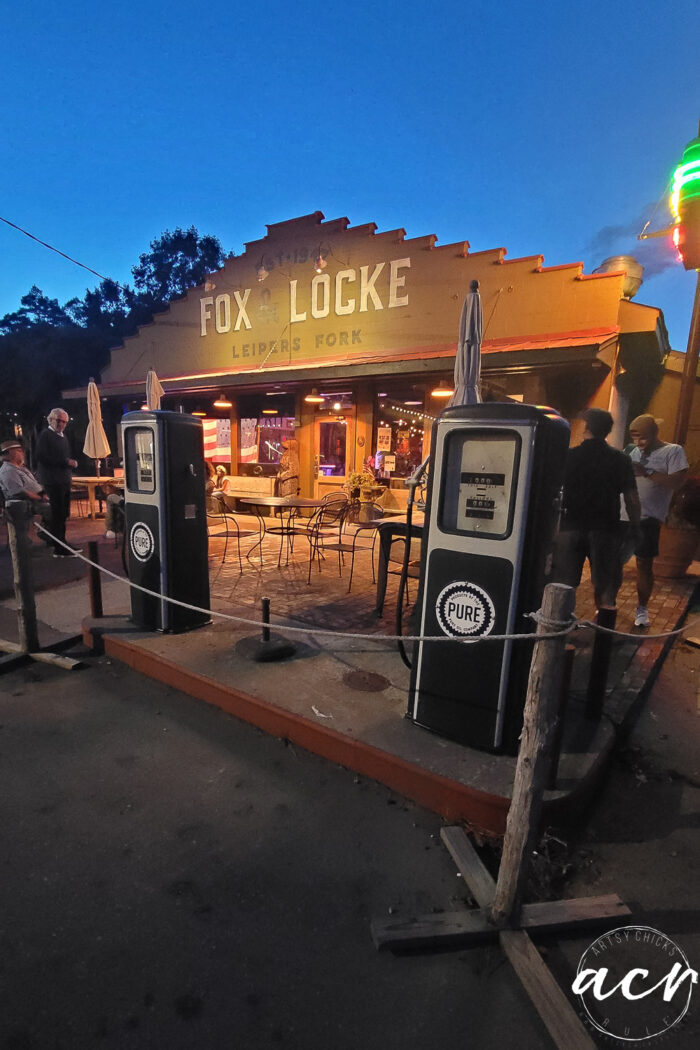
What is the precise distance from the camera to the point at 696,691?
421 cm

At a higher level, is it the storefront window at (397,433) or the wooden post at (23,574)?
the storefront window at (397,433)

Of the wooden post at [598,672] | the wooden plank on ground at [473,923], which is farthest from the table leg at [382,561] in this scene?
the wooden plank on ground at [473,923]

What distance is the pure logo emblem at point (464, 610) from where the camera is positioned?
2.74 m

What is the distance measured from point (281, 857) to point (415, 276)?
1020cm

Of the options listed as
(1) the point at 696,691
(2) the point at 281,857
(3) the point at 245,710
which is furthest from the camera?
(1) the point at 696,691

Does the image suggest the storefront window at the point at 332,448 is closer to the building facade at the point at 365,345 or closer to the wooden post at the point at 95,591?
the building facade at the point at 365,345

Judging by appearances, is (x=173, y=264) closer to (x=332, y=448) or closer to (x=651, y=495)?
(x=332, y=448)

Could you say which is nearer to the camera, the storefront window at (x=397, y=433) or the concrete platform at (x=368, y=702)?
the concrete platform at (x=368, y=702)

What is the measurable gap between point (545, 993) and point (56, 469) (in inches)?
320

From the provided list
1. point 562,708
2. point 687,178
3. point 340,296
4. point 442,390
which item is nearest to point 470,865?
point 562,708

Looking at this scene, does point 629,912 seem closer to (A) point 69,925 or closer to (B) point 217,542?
(A) point 69,925

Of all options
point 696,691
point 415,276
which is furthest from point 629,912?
point 415,276

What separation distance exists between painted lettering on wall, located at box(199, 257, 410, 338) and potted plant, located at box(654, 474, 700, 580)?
626 cm

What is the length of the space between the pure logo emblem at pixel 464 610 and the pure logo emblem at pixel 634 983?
1350 mm
